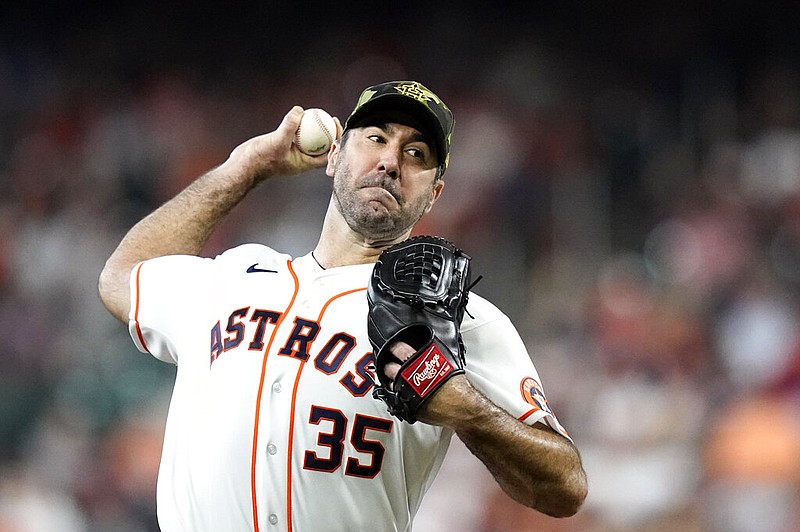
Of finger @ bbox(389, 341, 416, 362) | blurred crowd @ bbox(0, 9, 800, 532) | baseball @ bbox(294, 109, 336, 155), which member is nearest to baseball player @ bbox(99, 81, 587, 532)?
finger @ bbox(389, 341, 416, 362)

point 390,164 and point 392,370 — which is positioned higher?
point 390,164

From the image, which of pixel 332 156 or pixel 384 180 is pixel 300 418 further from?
pixel 332 156

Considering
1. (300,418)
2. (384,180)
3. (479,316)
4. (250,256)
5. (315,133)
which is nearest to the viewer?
(300,418)

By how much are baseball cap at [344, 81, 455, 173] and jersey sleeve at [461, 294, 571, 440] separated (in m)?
0.45

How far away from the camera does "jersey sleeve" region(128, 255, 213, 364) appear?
250 cm

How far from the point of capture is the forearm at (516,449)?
1.92 metres

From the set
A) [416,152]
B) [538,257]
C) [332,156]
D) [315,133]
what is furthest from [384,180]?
[538,257]

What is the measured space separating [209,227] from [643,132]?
531 cm

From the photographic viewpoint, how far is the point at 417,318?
1939 millimetres

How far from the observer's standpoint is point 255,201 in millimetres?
7566

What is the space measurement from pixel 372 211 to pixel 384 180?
0.08 metres

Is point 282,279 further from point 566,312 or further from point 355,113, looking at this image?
point 566,312

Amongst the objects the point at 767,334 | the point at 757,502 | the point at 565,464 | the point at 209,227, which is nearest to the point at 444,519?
the point at 757,502

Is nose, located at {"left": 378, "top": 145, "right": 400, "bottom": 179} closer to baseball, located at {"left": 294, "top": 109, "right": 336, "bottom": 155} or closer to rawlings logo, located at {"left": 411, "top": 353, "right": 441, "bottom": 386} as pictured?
baseball, located at {"left": 294, "top": 109, "right": 336, "bottom": 155}
